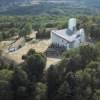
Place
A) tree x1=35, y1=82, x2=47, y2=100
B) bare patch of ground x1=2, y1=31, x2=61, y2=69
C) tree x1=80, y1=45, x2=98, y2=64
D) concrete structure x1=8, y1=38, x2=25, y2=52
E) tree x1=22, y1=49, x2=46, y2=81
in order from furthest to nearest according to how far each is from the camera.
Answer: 1. concrete structure x1=8, y1=38, x2=25, y2=52
2. bare patch of ground x1=2, y1=31, x2=61, y2=69
3. tree x1=80, y1=45, x2=98, y2=64
4. tree x1=22, y1=49, x2=46, y2=81
5. tree x1=35, y1=82, x2=47, y2=100

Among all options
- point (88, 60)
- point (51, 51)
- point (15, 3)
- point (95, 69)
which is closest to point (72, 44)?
point (51, 51)

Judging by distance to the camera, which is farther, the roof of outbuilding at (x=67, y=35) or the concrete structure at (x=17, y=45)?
the concrete structure at (x=17, y=45)

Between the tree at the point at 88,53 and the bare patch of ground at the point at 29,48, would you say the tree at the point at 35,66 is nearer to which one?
the bare patch of ground at the point at 29,48

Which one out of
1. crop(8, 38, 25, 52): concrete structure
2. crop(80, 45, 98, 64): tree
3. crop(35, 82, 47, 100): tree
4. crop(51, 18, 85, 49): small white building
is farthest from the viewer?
crop(8, 38, 25, 52): concrete structure

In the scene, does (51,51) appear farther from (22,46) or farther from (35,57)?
(35,57)

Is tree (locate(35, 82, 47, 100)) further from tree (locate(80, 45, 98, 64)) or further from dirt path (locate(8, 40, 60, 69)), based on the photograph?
dirt path (locate(8, 40, 60, 69))

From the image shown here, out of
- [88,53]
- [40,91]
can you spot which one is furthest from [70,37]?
[40,91]

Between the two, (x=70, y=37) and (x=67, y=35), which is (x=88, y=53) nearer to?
Answer: (x=70, y=37)

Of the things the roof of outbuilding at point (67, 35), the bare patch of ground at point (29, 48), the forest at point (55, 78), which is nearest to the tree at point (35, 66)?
the forest at point (55, 78)

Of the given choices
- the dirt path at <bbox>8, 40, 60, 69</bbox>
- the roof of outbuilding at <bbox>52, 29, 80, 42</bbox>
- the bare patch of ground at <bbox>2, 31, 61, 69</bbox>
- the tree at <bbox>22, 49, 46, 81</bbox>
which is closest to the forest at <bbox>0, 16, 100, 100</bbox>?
the tree at <bbox>22, 49, 46, 81</bbox>
